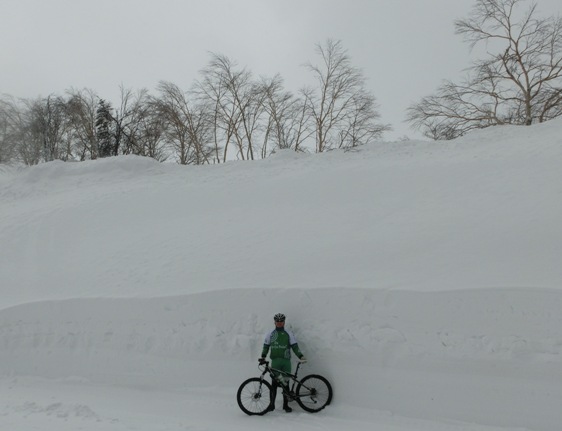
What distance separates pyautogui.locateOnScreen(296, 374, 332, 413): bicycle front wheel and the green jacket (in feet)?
1.85

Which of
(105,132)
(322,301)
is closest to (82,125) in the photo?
(105,132)

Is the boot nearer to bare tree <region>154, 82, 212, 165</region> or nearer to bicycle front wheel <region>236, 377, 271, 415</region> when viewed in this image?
bicycle front wheel <region>236, 377, 271, 415</region>

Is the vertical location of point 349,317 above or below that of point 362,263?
below

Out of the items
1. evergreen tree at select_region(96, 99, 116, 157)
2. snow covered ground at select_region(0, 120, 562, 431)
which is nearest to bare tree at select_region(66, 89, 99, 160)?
evergreen tree at select_region(96, 99, 116, 157)

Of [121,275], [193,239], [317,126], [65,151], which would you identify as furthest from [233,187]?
[65,151]

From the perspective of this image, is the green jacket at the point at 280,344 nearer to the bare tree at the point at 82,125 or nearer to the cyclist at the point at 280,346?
the cyclist at the point at 280,346

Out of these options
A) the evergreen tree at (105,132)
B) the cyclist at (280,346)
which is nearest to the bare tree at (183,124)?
the evergreen tree at (105,132)

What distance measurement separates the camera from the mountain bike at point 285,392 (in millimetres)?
6816

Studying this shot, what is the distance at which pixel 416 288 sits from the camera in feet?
23.3

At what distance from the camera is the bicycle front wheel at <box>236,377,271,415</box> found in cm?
679

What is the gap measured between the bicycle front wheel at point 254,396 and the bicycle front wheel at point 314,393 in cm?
57

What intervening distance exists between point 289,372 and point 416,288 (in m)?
2.77

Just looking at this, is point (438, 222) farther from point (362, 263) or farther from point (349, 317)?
point (349, 317)

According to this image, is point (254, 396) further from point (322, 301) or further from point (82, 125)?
point (82, 125)
